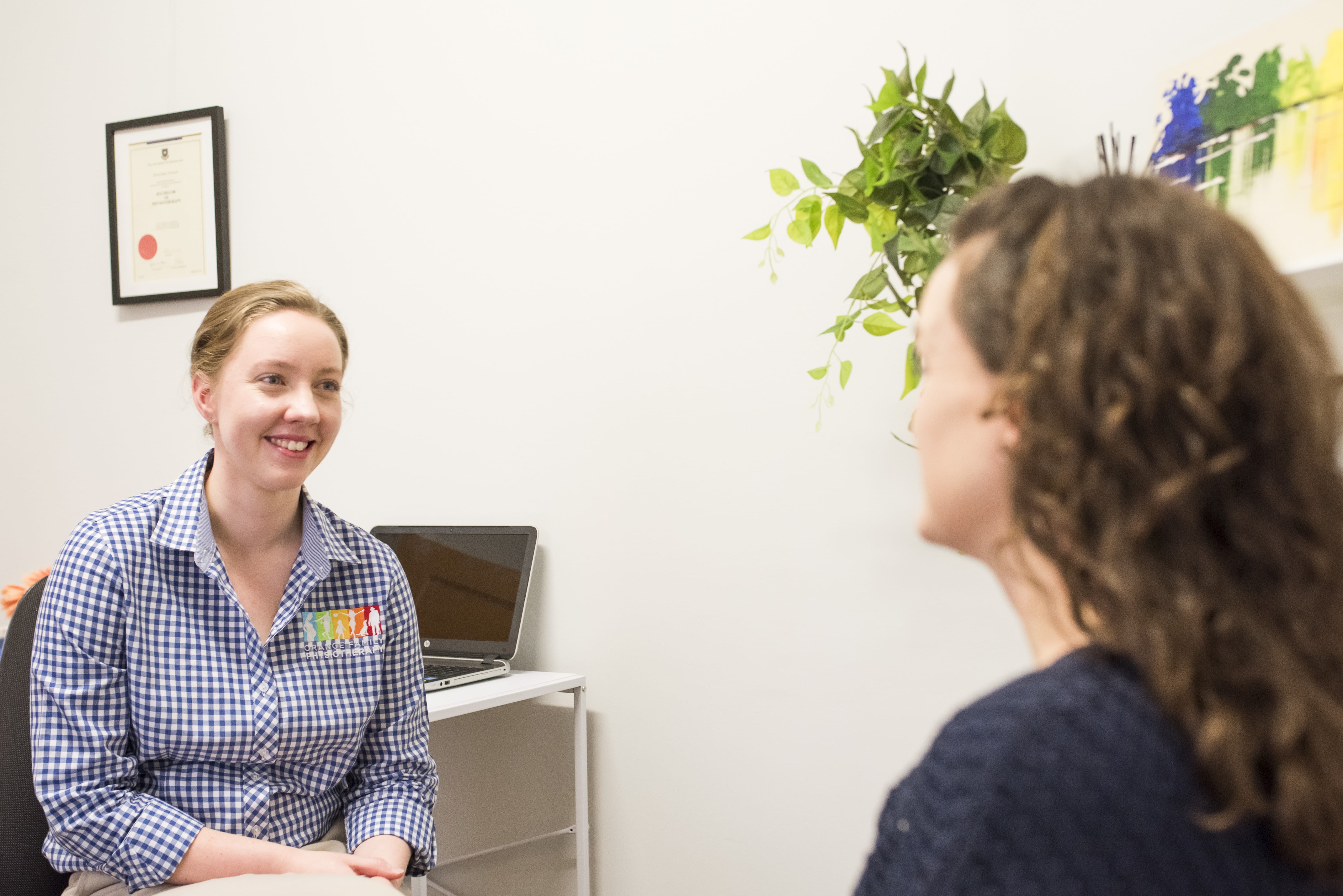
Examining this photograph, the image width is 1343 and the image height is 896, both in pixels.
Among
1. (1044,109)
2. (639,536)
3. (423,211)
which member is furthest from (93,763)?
(1044,109)

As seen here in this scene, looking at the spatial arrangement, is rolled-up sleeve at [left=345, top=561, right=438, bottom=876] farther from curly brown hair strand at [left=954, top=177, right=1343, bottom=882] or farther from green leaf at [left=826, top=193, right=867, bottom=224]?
curly brown hair strand at [left=954, top=177, right=1343, bottom=882]

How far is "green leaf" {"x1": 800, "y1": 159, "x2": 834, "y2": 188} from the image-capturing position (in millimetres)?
1551

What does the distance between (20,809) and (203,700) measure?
0.26m

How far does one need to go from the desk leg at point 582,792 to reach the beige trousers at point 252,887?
0.84 metres

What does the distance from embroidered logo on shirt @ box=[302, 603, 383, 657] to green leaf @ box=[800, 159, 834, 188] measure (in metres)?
0.91

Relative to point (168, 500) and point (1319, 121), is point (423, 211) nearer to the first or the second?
point (168, 500)

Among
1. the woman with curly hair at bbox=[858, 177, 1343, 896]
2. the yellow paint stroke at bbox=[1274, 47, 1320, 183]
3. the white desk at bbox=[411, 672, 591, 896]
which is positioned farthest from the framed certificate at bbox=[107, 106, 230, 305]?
the woman with curly hair at bbox=[858, 177, 1343, 896]

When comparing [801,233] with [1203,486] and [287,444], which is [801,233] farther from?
[1203,486]

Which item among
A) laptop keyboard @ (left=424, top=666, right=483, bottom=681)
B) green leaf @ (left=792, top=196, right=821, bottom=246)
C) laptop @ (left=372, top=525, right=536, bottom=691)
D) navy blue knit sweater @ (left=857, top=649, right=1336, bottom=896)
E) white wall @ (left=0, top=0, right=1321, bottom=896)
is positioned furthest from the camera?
laptop @ (left=372, top=525, right=536, bottom=691)

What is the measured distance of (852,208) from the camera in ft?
4.89

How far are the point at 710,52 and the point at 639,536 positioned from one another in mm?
977

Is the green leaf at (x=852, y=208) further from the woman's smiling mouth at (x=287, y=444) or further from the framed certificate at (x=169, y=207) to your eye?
the framed certificate at (x=169, y=207)

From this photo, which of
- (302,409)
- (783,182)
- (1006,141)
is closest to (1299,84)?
(1006,141)

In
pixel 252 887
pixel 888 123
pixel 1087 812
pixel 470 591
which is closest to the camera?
pixel 1087 812
